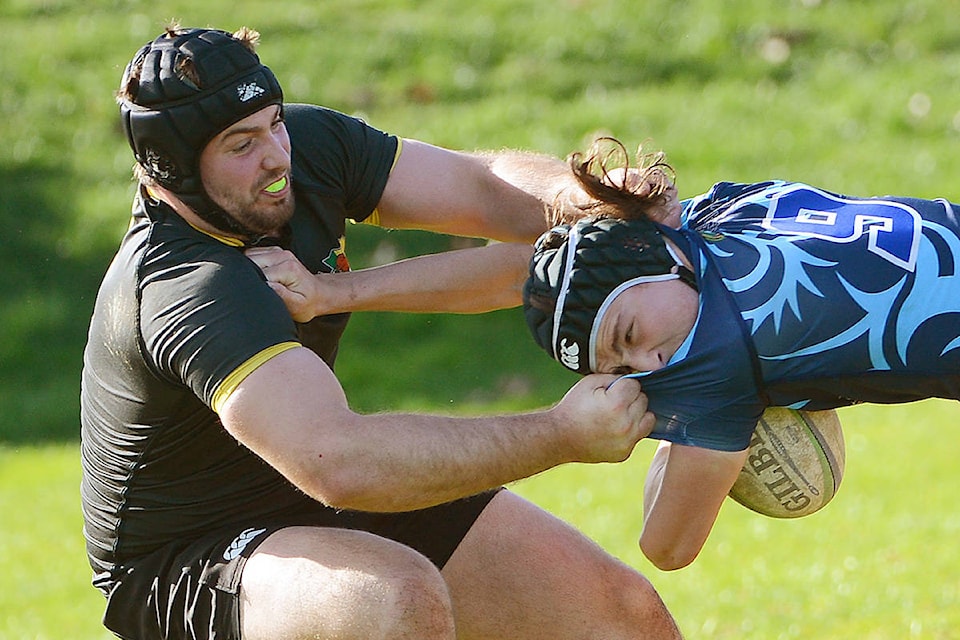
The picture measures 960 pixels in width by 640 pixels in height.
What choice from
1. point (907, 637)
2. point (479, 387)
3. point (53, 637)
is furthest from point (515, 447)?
point (479, 387)

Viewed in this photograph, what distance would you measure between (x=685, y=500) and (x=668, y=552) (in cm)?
22

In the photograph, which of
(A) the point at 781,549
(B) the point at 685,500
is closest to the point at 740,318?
(B) the point at 685,500

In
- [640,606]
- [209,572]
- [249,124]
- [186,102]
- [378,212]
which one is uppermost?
[186,102]

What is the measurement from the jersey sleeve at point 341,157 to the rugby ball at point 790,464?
5.22 ft

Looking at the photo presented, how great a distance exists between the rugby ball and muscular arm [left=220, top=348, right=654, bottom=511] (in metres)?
0.43

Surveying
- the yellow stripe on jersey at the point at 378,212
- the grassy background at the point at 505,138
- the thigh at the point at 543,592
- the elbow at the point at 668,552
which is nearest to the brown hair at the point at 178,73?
the yellow stripe on jersey at the point at 378,212

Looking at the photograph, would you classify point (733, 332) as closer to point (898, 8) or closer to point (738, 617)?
point (738, 617)

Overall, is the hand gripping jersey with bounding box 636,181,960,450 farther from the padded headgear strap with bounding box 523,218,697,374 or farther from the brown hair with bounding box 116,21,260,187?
the brown hair with bounding box 116,21,260,187

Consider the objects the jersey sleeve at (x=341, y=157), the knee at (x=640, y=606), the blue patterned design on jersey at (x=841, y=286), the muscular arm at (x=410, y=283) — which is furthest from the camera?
the jersey sleeve at (x=341, y=157)

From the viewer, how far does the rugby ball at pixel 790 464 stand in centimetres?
418

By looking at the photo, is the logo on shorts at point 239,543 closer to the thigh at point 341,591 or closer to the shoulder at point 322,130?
the thigh at point 341,591

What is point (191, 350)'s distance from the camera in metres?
3.93

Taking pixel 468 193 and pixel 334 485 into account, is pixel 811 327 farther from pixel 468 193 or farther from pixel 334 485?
pixel 468 193

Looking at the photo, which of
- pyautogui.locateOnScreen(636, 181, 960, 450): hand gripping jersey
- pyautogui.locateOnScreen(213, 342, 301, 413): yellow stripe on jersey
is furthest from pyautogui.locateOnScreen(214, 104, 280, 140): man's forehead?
pyautogui.locateOnScreen(636, 181, 960, 450): hand gripping jersey
